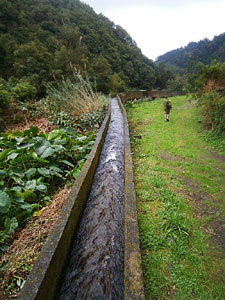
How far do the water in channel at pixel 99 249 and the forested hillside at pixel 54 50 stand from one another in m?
4.41

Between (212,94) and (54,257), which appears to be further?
(212,94)

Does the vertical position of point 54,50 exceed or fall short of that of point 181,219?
it exceeds it

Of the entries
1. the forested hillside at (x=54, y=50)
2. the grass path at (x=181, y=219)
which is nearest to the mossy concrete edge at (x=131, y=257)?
the grass path at (x=181, y=219)

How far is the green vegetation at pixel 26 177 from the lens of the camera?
1484 mm

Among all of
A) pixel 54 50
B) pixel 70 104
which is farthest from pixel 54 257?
pixel 54 50

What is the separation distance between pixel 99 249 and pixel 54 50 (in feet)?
72.8

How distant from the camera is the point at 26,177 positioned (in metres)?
2.10

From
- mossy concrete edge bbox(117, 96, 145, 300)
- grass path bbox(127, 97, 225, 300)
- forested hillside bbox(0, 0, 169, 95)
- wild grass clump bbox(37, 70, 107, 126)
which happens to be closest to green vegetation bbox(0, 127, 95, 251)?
mossy concrete edge bbox(117, 96, 145, 300)

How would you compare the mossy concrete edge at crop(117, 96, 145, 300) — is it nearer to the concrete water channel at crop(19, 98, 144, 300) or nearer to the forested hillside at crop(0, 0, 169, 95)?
the concrete water channel at crop(19, 98, 144, 300)

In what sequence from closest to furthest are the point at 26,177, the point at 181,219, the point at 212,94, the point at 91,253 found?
the point at 91,253 < the point at 181,219 < the point at 26,177 < the point at 212,94

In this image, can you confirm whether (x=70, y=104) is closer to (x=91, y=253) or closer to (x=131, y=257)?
(x=91, y=253)

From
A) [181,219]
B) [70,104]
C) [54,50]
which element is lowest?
[181,219]

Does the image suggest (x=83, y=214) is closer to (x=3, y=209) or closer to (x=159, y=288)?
(x=3, y=209)

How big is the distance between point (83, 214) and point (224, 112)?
411cm
